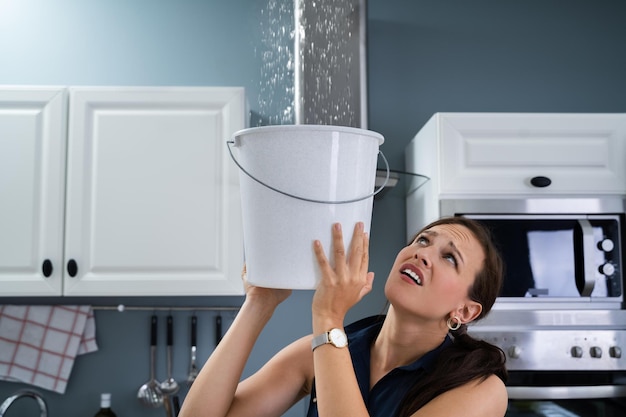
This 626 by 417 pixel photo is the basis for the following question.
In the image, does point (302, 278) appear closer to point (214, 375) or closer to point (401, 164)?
Result: point (214, 375)

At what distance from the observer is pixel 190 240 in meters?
2.14

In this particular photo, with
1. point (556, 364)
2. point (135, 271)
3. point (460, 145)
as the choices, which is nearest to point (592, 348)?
point (556, 364)

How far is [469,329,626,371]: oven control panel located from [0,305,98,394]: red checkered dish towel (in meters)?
1.50

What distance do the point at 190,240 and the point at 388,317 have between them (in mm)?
925

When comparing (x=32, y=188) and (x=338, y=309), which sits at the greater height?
(x=32, y=188)

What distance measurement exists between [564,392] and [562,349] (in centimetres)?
13

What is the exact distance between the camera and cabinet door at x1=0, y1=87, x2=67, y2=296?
2.12m

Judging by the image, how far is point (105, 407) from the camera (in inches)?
92.6

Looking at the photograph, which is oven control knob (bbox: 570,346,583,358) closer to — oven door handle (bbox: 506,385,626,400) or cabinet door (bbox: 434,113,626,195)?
oven door handle (bbox: 506,385,626,400)

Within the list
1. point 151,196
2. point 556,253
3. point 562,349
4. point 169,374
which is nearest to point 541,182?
point 556,253

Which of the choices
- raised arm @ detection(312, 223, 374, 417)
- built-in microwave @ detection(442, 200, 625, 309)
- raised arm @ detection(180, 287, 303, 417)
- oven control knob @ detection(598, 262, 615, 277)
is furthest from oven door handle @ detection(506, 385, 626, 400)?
raised arm @ detection(312, 223, 374, 417)

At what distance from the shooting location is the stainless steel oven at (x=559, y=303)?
6.42 feet

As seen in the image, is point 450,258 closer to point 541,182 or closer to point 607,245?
point 541,182

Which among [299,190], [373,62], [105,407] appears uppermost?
[373,62]
